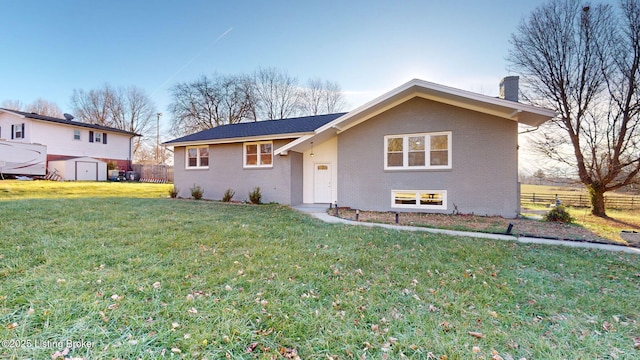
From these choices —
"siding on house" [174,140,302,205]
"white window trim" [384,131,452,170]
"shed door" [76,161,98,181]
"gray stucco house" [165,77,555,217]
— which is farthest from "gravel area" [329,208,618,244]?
"shed door" [76,161,98,181]

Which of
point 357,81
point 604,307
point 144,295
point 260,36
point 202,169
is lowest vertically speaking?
point 604,307

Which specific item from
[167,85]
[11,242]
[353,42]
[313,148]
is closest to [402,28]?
[353,42]

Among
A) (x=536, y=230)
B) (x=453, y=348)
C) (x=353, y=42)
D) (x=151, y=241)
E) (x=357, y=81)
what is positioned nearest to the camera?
(x=453, y=348)

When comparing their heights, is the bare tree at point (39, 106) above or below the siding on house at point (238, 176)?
above

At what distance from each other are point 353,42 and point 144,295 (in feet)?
42.9

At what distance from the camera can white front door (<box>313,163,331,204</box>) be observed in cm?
1289

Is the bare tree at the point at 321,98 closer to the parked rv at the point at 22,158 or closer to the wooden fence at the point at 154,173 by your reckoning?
the wooden fence at the point at 154,173

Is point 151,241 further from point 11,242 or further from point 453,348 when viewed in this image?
point 453,348

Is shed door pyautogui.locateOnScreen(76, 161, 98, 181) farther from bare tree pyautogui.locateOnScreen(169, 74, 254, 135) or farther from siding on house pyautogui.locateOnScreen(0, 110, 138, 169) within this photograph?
bare tree pyautogui.locateOnScreen(169, 74, 254, 135)

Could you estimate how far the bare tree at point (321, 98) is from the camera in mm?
32906

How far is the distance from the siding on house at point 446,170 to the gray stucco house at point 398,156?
1.3 inches

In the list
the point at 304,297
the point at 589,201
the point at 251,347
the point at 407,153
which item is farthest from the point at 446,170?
the point at 589,201

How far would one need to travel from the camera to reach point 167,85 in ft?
106

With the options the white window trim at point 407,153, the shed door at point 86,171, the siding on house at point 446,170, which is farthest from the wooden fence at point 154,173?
the white window trim at point 407,153
